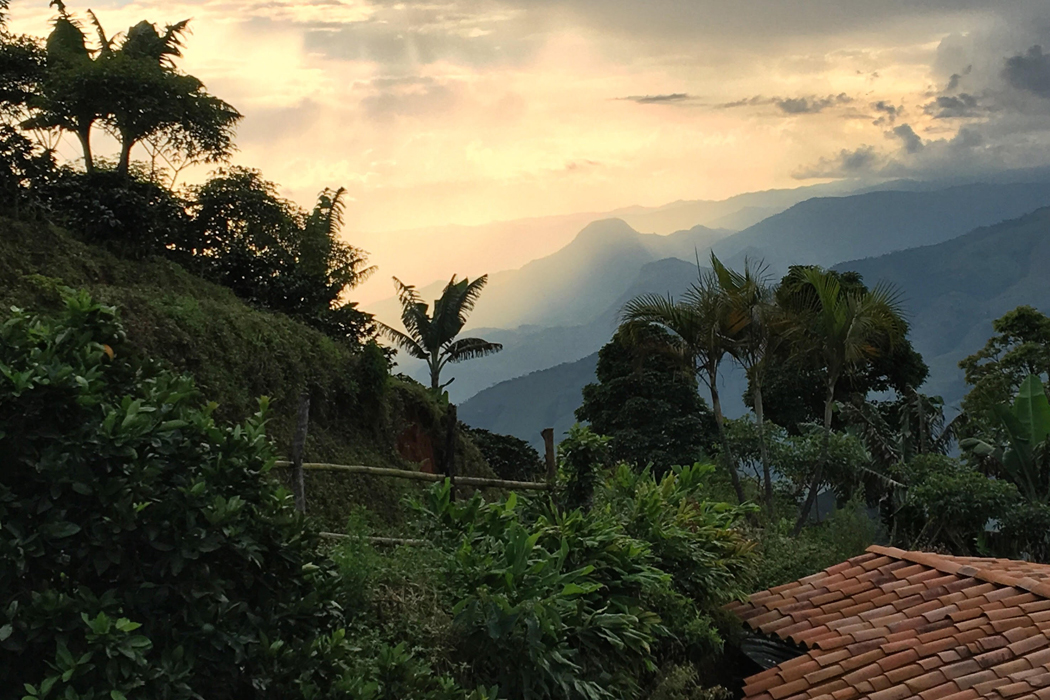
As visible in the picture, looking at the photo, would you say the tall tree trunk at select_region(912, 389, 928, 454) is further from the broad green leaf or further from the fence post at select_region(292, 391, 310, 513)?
the fence post at select_region(292, 391, 310, 513)

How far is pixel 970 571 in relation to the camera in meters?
8.37

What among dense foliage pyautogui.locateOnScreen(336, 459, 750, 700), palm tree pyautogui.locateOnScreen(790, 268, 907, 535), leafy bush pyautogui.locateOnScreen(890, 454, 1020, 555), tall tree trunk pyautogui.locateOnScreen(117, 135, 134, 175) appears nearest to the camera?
dense foliage pyautogui.locateOnScreen(336, 459, 750, 700)

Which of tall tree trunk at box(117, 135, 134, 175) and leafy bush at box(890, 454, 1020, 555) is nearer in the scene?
leafy bush at box(890, 454, 1020, 555)

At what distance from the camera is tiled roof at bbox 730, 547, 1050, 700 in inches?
270

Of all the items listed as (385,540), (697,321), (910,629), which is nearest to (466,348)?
(697,321)

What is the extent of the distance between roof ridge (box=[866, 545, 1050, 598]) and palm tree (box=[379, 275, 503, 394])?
58.2ft

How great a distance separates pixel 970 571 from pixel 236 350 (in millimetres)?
10991

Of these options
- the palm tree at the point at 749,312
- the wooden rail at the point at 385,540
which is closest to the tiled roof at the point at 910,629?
the wooden rail at the point at 385,540

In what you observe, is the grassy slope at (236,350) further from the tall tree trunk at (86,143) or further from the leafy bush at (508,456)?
the leafy bush at (508,456)

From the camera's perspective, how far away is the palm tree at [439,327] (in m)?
26.4

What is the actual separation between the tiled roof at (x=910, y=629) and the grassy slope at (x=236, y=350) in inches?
278

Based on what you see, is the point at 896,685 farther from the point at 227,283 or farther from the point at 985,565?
the point at 227,283

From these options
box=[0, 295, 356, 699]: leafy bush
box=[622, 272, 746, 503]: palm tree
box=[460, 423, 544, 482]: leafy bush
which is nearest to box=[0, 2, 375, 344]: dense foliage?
box=[460, 423, 544, 482]: leafy bush

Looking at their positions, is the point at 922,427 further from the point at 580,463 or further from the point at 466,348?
the point at 580,463
